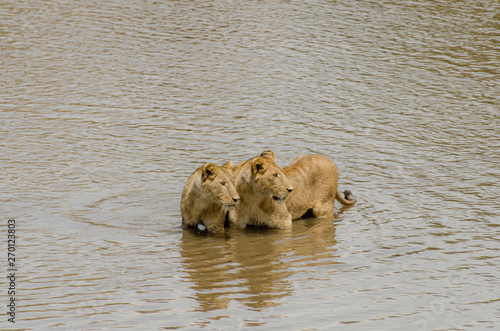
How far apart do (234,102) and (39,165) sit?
4815mm

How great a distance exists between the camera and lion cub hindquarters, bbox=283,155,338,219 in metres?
9.67

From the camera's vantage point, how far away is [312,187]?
32.3 ft

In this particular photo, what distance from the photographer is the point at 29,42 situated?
1827cm

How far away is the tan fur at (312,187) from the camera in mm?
9664

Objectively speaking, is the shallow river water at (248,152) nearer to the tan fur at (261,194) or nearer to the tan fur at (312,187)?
the tan fur at (261,194)

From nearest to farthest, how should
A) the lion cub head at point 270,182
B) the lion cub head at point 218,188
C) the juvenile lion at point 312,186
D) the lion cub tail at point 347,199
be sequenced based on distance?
1. the lion cub head at point 218,188
2. the lion cub head at point 270,182
3. the juvenile lion at point 312,186
4. the lion cub tail at point 347,199

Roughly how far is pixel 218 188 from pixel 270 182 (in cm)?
62

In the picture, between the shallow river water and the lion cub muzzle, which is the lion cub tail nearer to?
the shallow river water

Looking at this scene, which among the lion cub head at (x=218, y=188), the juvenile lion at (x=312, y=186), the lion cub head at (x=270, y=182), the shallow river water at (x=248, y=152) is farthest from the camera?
the juvenile lion at (x=312, y=186)

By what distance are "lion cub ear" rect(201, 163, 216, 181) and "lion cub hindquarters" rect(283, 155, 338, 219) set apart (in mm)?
1122

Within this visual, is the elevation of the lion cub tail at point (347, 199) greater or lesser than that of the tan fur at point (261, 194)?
lesser

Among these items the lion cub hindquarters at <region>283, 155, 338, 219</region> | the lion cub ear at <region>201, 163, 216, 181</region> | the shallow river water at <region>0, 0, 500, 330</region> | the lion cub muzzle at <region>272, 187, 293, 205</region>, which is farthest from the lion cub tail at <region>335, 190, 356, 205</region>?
the lion cub ear at <region>201, 163, 216, 181</region>

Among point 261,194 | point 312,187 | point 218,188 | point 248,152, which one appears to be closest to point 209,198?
point 218,188

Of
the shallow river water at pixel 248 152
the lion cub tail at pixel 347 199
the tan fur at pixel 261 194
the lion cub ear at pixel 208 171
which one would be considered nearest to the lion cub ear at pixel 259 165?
the tan fur at pixel 261 194
